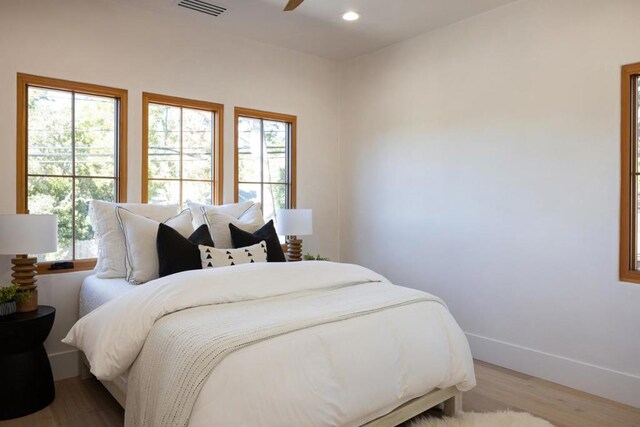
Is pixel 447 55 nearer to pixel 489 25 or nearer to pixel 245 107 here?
pixel 489 25

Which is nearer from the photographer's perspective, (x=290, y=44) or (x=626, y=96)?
(x=626, y=96)

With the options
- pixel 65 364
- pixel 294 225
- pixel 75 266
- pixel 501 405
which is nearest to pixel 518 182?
pixel 501 405

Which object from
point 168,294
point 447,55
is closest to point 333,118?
point 447,55

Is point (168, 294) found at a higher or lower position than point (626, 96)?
lower

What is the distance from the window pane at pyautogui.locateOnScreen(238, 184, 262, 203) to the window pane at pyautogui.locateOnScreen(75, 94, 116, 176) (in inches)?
45.2

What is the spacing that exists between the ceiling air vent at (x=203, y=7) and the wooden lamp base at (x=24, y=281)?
214 centimetres

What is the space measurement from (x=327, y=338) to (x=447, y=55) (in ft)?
9.54

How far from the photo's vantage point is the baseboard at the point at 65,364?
313 cm

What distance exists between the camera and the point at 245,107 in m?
4.16

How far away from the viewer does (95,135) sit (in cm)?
340

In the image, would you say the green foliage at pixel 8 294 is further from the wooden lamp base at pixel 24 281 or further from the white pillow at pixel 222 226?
the white pillow at pixel 222 226

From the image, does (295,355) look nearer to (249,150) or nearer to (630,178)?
(630,178)

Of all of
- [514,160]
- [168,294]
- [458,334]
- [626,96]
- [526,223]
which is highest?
[626,96]

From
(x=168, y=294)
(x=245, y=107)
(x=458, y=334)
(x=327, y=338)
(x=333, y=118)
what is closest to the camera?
(x=327, y=338)
